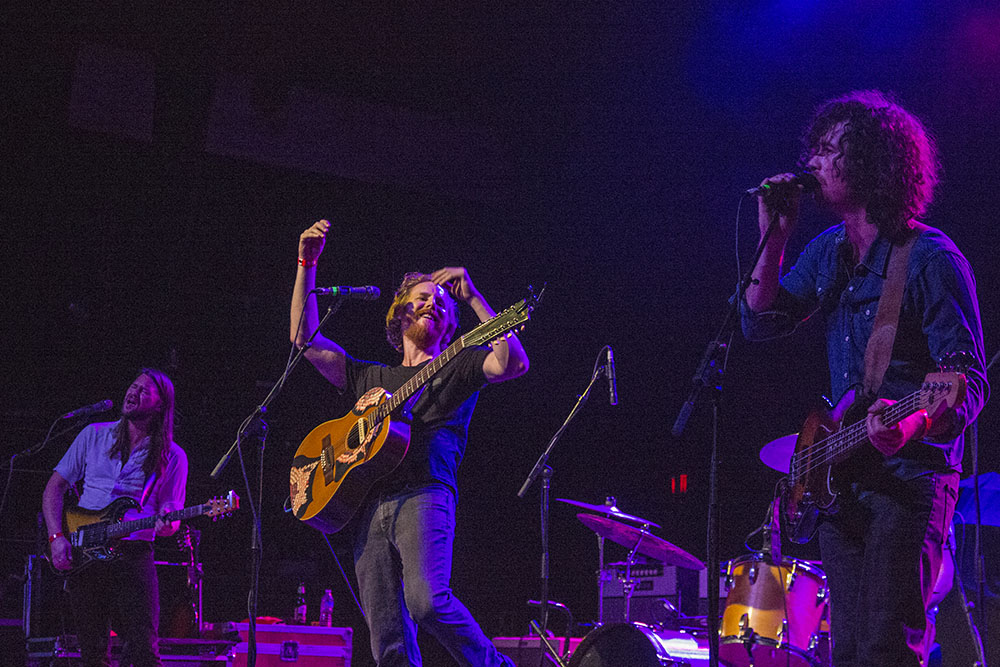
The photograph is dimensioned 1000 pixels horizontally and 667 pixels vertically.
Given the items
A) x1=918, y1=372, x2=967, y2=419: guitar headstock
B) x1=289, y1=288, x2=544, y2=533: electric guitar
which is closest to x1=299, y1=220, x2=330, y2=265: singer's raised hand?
x1=289, y1=288, x2=544, y2=533: electric guitar

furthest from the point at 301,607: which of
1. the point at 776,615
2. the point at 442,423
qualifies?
the point at 776,615

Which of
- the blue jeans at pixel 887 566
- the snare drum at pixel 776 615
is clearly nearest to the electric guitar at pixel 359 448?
the blue jeans at pixel 887 566

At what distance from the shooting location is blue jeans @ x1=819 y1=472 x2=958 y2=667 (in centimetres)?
230

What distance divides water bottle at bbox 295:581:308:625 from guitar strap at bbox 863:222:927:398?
6.40 meters

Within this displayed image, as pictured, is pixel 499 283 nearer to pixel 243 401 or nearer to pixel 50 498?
pixel 243 401

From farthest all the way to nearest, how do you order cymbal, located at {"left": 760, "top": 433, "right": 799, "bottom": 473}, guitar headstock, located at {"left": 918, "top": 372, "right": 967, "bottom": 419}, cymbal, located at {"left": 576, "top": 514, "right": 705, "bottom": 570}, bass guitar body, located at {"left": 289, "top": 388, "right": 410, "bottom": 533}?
cymbal, located at {"left": 576, "top": 514, "right": 705, "bottom": 570} < cymbal, located at {"left": 760, "top": 433, "right": 799, "bottom": 473} < bass guitar body, located at {"left": 289, "top": 388, "right": 410, "bottom": 533} < guitar headstock, located at {"left": 918, "top": 372, "right": 967, "bottom": 419}

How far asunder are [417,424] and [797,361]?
4.85m

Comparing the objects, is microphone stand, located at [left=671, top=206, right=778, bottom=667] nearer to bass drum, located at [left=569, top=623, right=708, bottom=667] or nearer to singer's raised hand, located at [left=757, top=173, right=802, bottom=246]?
singer's raised hand, located at [left=757, top=173, right=802, bottom=246]

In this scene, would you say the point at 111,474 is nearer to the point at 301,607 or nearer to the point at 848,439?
the point at 301,607

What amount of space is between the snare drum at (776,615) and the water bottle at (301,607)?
4.14m

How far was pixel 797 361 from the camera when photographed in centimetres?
796

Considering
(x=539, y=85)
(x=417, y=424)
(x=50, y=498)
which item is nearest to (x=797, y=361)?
(x=539, y=85)

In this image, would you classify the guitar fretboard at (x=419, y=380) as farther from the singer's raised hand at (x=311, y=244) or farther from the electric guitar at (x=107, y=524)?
the electric guitar at (x=107, y=524)

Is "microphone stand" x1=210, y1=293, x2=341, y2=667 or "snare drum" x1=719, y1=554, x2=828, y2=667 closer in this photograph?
"microphone stand" x1=210, y1=293, x2=341, y2=667
